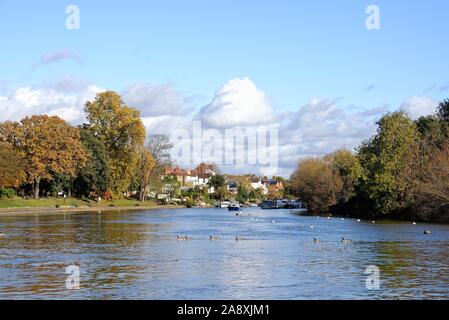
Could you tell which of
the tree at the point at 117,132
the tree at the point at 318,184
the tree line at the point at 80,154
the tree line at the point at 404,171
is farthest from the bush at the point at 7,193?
the tree line at the point at 404,171

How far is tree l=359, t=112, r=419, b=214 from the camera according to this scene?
85.8m

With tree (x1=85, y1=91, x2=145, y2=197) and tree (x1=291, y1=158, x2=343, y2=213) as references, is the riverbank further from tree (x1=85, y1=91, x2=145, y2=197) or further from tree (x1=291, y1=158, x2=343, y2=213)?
tree (x1=291, y1=158, x2=343, y2=213)

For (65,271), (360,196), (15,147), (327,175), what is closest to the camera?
(65,271)

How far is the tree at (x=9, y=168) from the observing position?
94.8 m

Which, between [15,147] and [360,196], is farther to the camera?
[15,147]

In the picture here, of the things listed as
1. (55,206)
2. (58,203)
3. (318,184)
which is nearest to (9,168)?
(55,206)

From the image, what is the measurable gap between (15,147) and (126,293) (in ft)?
293

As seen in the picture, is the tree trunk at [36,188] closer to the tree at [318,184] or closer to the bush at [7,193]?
the bush at [7,193]

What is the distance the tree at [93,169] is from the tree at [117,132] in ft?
10.3

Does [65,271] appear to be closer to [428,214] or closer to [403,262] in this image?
[403,262]

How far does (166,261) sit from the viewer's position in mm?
34094

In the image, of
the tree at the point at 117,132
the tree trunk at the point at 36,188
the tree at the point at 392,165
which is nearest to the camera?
the tree at the point at 392,165

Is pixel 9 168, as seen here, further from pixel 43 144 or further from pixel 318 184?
pixel 318 184
